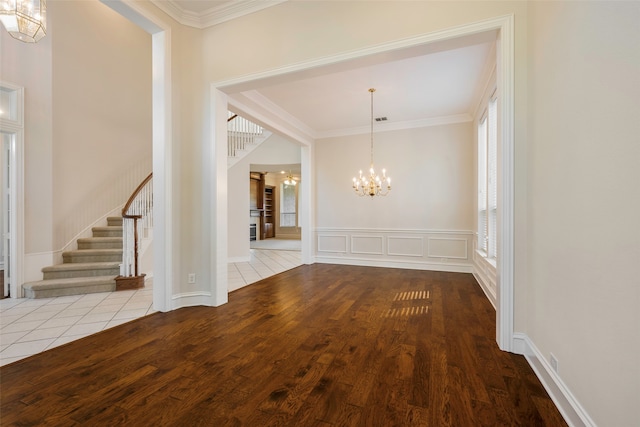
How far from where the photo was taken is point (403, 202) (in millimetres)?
5949

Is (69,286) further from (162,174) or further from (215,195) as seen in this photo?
(215,195)

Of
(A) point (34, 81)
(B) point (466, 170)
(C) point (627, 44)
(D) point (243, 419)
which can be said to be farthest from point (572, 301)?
(A) point (34, 81)

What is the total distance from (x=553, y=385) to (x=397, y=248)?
14.1ft

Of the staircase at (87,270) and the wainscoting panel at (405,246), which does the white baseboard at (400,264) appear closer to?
the wainscoting panel at (405,246)

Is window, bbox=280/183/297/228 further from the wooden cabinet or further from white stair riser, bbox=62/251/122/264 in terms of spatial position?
white stair riser, bbox=62/251/122/264

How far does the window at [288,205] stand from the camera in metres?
13.6

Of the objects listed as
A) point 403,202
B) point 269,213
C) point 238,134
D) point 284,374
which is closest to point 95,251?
point 238,134

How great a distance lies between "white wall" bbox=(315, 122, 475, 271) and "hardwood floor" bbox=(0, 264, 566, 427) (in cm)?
248

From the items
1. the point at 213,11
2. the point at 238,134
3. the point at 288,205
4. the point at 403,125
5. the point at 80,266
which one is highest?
the point at 213,11

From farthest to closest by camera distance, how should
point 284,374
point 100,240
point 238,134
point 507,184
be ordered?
point 238,134 < point 100,240 < point 507,184 < point 284,374

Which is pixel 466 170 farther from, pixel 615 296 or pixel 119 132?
pixel 119 132

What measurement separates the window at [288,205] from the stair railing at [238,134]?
643cm

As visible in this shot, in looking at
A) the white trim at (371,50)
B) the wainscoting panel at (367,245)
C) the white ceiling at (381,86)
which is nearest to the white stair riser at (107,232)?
the white ceiling at (381,86)

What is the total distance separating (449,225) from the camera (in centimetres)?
557
